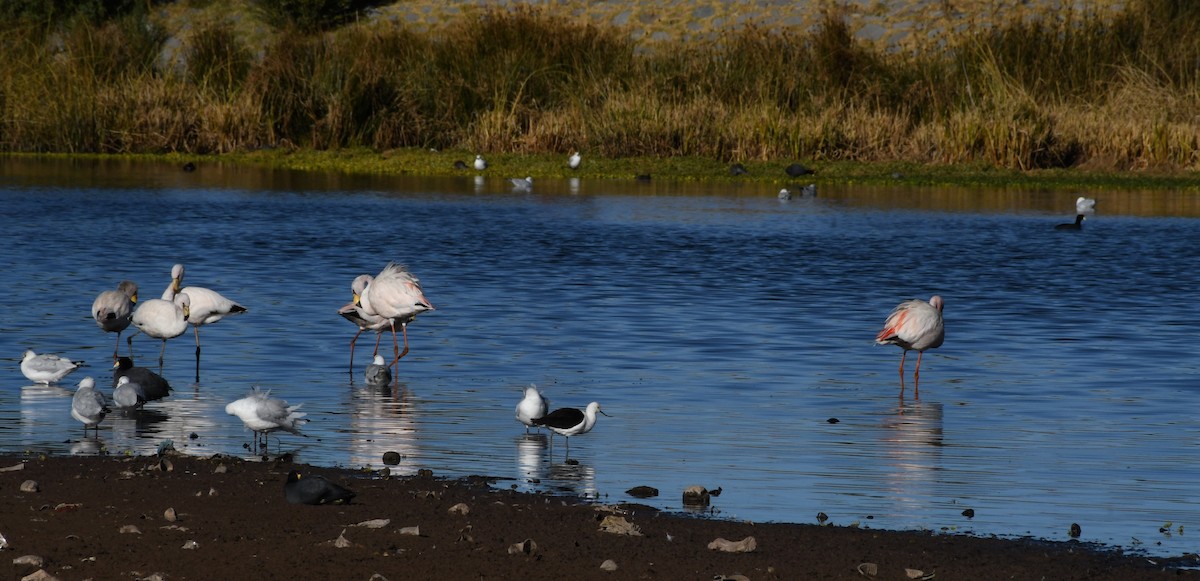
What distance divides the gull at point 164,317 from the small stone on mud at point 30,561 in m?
5.93

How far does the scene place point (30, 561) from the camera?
682 cm

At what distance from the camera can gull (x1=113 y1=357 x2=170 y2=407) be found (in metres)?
10.9

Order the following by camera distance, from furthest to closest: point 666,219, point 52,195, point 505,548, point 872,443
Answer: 1. point 52,195
2. point 666,219
3. point 872,443
4. point 505,548

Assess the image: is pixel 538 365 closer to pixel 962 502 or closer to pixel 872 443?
pixel 872 443

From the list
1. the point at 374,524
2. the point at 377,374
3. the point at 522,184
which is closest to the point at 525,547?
the point at 374,524

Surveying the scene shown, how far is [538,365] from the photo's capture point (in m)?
13.3

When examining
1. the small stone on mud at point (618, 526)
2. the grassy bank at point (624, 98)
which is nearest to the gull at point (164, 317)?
the small stone on mud at point (618, 526)

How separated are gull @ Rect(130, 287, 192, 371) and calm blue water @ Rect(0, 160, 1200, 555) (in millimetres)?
316

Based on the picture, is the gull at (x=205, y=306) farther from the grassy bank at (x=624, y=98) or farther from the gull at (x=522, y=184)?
the grassy bank at (x=624, y=98)

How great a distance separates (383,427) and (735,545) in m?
3.73

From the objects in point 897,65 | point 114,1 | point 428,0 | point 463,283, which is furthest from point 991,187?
point 114,1

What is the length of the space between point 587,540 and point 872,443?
3344mm

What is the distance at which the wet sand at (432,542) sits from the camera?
6.95 meters

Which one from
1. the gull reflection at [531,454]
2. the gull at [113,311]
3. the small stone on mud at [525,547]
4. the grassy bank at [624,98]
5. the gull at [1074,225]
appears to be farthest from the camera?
the grassy bank at [624,98]
